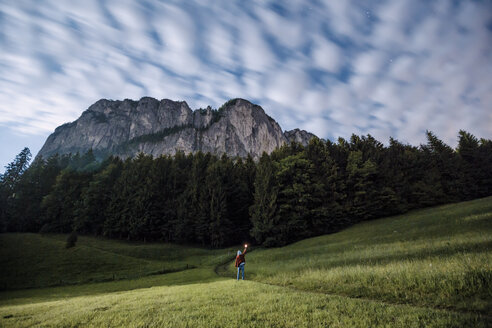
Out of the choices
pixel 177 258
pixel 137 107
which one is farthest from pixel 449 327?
pixel 137 107

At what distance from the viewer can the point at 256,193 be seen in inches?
1827

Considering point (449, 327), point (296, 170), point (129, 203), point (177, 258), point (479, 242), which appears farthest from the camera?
point (129, 203)

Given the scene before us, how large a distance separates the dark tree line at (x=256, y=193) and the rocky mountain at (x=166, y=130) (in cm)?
9441

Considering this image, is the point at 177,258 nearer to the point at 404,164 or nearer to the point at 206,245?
the point at 206,245

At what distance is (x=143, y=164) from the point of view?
58906 millimetres

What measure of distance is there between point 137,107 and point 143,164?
146 meters

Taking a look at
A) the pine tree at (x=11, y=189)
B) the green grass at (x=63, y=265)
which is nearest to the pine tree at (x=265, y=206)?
the green grass at (x=63, y=265)

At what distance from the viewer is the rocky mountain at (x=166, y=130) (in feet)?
521

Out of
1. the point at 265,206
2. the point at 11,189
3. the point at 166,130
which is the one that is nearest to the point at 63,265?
the point at 265,206

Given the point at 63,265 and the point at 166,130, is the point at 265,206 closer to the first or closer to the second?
the point at 63,265

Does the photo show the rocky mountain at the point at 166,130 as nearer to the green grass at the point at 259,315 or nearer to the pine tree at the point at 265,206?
the pine tree at the point at 265,206

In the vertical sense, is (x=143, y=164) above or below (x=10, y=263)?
above

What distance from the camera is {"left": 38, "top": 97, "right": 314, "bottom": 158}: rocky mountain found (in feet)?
521

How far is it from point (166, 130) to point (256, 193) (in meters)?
144
